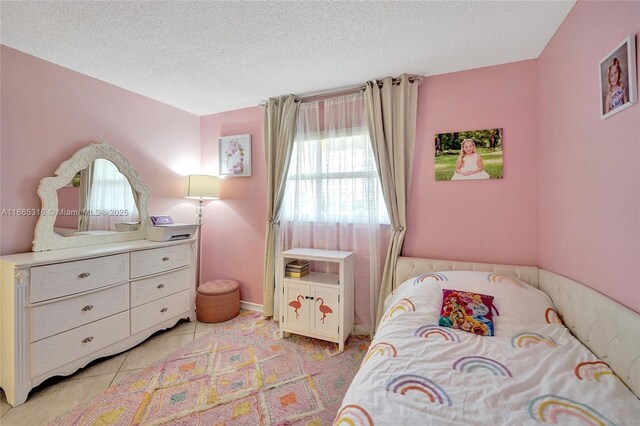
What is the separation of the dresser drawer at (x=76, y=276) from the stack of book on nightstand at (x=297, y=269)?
4.62 ft

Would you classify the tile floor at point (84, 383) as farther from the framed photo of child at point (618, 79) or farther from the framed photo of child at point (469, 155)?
the framed photo of child at point (618, 79)

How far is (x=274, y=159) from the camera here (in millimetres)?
2912

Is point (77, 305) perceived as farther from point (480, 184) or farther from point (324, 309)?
point (480, 184)

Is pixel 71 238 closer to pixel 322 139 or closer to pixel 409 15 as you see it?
pixel 322 139

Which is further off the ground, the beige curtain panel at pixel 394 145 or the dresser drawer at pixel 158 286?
the beige curtain panel at pixel 394 145

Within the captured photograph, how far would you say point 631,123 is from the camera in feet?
3.74

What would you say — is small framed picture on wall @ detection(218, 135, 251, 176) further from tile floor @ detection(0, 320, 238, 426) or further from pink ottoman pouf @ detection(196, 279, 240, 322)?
tile floor @ detection(0, 320, 238, 426)

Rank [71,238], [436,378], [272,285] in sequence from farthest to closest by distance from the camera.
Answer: [272,285]
[71,238]
[436,378]

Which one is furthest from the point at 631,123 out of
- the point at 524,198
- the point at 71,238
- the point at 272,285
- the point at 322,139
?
the point at 71,238

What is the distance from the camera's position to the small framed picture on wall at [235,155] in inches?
124

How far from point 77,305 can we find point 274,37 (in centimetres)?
245

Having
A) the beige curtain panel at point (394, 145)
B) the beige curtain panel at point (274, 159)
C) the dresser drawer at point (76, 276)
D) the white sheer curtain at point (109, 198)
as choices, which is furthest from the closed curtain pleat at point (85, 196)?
the beige curtain panel at point (394, 145)

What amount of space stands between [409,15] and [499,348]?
6.58ft

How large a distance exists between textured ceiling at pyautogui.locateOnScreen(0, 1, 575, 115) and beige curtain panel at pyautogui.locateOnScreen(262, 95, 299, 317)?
1.15 ft
